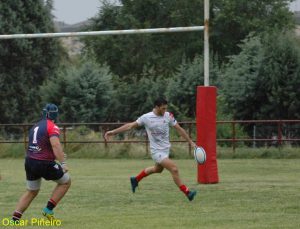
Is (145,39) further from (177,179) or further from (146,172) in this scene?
(177,179)

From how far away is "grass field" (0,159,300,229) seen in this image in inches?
492

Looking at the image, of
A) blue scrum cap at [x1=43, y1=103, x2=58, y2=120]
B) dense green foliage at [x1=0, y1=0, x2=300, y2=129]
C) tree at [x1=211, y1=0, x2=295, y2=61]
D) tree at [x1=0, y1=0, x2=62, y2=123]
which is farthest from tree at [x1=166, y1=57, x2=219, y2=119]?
blue scrum cap at [x1=43, y1=103, x2=58, y2=120]

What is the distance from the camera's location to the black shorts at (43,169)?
1211 centimetres

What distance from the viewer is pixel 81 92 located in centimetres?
4466

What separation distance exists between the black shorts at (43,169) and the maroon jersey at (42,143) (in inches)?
2.5

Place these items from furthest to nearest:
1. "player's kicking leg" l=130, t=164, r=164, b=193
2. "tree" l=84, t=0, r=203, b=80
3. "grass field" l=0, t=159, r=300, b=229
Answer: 1. "tree" l=84, t=0, r=203, b=80
2. "player's kicking leg" l=130, t=164, r=164, b=193
3. "grass field" l=0, t=159, r=300, b=229

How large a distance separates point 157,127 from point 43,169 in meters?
4.27

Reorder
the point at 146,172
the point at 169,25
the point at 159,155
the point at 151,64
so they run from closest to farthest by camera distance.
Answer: the point at 159,155 → the point at 146,172 → the point at 151,64 → the point at 169,25

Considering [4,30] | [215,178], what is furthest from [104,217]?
[4,30]

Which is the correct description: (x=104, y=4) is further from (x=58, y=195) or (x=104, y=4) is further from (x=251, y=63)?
(x=58, y=195)

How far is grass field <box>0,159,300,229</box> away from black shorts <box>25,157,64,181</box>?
75 centimetres

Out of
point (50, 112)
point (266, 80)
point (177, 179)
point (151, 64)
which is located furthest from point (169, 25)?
point (50, 112)

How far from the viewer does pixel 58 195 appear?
12.4m

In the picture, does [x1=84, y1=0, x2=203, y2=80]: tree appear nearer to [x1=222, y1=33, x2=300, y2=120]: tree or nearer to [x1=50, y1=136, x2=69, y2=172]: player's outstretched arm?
[x1=222, y1=33, x2=300, y2=120]: tree
